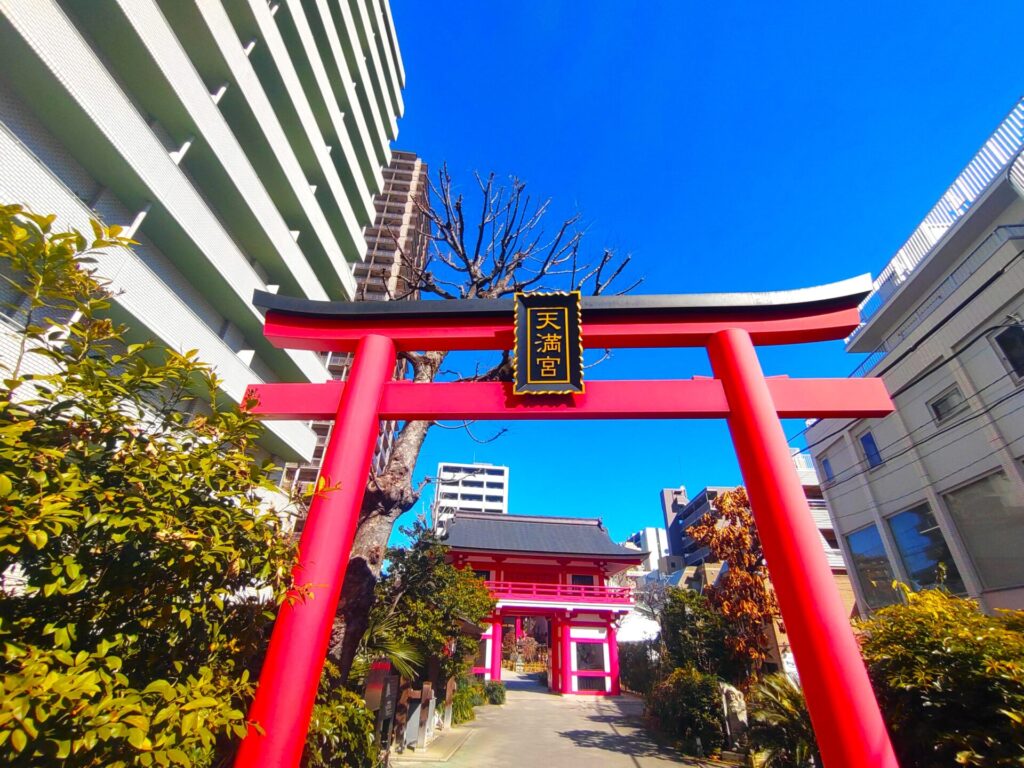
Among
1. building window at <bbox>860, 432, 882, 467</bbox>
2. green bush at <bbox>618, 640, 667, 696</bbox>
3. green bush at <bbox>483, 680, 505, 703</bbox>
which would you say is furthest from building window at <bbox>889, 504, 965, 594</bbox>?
green bush at <bbox>483, 680, 505, 703</bbox>

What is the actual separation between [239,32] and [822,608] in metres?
16.2

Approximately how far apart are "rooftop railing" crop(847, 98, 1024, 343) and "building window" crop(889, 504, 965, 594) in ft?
18.7

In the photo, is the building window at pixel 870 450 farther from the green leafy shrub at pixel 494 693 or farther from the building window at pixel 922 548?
the green leafy shrub at pixel 494 693

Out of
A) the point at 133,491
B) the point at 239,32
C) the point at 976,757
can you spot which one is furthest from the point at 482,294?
the point at 239,32

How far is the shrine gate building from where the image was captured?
68.0 feet

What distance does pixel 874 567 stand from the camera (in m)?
12.9

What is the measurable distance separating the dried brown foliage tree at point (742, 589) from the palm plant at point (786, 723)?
9.73ft

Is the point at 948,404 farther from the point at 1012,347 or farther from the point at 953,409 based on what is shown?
the point at 1012,347

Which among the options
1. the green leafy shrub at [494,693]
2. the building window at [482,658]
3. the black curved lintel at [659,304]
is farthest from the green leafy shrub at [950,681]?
the building window at [482,658]

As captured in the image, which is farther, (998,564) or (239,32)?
(239,32)

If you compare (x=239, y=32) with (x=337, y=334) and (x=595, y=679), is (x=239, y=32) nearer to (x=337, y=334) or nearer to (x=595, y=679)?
(x=337, y=334)

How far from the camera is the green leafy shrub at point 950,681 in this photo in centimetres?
306

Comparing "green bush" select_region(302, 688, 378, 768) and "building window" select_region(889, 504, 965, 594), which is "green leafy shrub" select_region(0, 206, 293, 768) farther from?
"building window" select_region(889, 504, 965, 594)

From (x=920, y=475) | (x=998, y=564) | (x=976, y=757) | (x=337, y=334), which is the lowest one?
(x=976, y=757)
